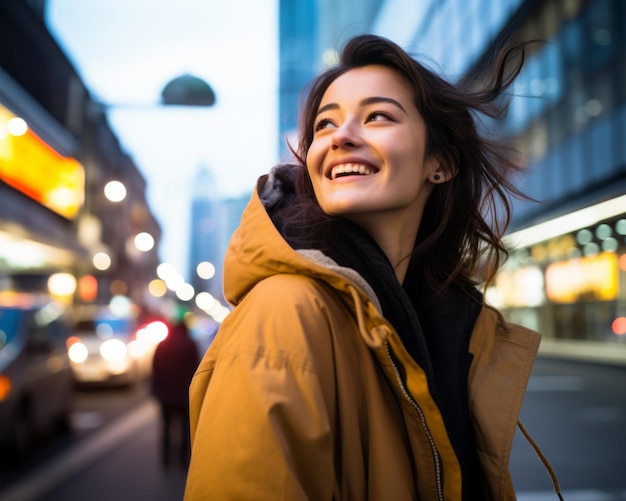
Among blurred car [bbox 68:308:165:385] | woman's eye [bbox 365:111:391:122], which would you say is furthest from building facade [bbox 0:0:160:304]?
woman's eye [bbox 365:111:391:122]

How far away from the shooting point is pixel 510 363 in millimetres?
1908

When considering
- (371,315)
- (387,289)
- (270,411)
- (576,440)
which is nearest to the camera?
(270,411)

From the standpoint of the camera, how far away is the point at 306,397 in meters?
1.31

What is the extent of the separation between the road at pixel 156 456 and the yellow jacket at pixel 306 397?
4.88 metres

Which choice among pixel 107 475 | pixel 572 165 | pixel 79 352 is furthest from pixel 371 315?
pixel 572 165

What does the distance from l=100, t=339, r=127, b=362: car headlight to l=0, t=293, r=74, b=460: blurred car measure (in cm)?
524

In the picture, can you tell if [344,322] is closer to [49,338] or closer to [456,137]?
[456,137]

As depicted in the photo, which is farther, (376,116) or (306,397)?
(376,116)

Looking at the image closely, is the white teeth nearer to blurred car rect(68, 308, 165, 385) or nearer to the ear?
the ear

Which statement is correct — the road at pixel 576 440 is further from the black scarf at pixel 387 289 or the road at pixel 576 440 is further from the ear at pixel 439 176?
the black scarf at pixel 387 289

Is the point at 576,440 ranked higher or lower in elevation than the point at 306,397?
lower

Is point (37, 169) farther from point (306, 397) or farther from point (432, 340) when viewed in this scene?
point (306, 397)

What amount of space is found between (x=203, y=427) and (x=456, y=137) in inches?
46.2

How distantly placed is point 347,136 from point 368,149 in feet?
0.21
